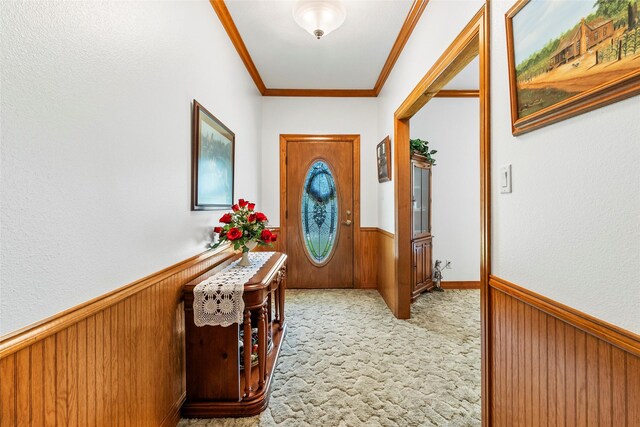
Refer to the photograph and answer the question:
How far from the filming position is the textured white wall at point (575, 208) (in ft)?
2.39

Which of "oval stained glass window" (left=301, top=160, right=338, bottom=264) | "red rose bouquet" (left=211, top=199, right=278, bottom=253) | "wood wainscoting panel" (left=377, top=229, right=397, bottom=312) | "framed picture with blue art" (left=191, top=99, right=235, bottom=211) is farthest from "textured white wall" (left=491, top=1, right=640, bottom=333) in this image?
"oval stained glass window" (left=301, top=160, right=338, bottom=264)

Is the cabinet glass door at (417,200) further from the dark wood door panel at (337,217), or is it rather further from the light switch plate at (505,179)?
the light switch plate at (505,179)

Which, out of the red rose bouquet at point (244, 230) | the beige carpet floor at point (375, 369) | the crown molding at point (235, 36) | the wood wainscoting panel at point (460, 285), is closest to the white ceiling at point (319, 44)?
the crown molding at point (235, 36)

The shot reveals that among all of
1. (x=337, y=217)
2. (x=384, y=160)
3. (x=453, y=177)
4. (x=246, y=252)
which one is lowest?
(x=246, y=252)

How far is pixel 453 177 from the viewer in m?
3.99

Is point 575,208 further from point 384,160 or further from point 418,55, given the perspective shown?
point 384,160

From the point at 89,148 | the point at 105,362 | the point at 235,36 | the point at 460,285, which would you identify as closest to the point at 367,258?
the point at 460,285

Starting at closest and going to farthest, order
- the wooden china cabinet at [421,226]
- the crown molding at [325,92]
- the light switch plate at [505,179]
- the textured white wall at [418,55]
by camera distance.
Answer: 1. the light switch plate at [505,179]
2. the textured white wall at [418,55]
3. the wooden china cabinet at [421,226]
4. the crown molding at [325,92]

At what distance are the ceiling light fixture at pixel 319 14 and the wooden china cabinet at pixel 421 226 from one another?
1722mm

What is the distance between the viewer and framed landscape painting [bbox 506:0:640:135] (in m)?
0.71

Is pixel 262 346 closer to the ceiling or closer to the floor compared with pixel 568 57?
closer to the floor

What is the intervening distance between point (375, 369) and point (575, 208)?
5.53ft

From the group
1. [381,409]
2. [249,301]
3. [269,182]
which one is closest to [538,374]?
[381,409]

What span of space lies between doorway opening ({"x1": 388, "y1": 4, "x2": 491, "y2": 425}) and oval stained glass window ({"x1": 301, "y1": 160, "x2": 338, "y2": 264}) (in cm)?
120
